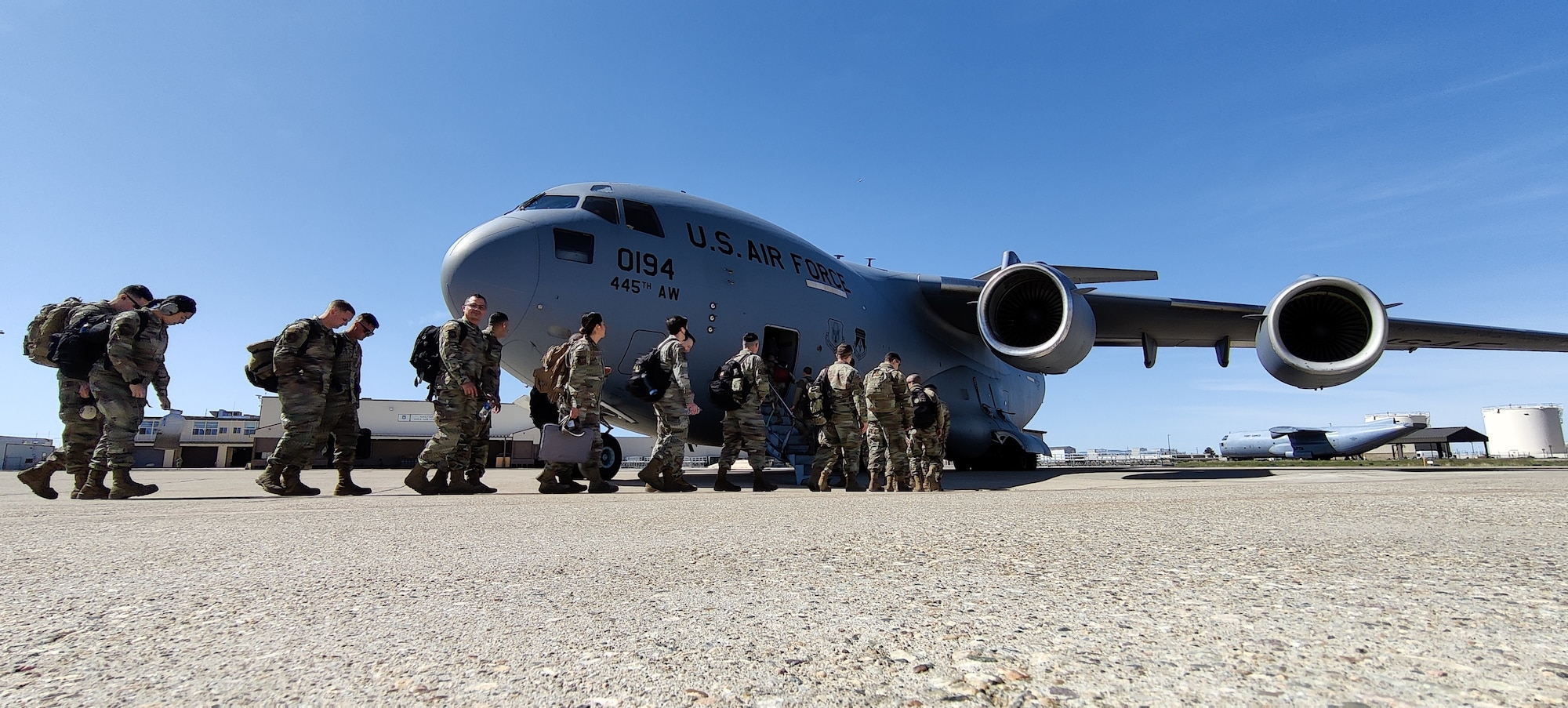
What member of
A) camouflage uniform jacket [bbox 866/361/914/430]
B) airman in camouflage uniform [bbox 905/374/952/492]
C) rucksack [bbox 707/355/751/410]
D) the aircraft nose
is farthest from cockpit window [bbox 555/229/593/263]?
airman in camouflage uniform [bbox 905/374/952/492]

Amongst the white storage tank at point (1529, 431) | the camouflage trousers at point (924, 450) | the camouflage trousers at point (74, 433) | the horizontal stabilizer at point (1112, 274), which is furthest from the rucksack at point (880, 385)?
the white storage tank at point (1529, 431)

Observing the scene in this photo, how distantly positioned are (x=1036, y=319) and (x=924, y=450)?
3704 millimetres

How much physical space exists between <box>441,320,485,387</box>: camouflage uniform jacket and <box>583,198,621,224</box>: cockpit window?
7.78 ft

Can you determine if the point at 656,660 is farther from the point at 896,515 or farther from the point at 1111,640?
the point at 896,515

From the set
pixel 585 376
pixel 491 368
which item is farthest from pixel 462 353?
pixel 585 376

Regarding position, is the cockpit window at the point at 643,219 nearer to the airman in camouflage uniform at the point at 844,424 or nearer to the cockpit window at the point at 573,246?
the cockpit window at the point at 573,246

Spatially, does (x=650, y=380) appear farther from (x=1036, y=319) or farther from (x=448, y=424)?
(x=1036, y=319)

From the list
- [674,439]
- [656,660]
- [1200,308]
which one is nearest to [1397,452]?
[1200,308]

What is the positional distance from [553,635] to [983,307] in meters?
8.72

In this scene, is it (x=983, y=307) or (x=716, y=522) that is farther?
(x=983, y=307)

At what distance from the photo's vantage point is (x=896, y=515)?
136 inches

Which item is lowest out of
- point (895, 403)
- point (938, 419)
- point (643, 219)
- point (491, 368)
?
point (938, 419)

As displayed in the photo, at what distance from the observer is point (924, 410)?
736cm

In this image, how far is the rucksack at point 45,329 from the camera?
5.42 meters
